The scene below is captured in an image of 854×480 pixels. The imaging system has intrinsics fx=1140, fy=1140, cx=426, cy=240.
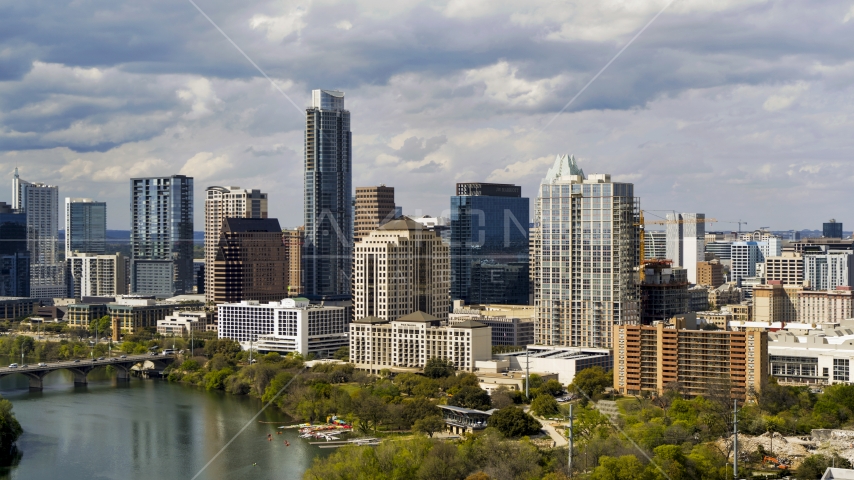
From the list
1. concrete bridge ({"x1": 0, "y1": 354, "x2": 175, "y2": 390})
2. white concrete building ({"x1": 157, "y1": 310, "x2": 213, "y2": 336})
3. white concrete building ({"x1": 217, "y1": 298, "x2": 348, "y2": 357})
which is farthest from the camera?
white concrete building ({"x1": 157, "y1": 310, "x2": 213, "y2": 336})

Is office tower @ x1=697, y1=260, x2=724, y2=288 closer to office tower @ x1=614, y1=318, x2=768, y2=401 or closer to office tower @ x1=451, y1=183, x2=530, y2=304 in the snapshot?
office tower @ x1=451, y1=183, x2=530, y2=304

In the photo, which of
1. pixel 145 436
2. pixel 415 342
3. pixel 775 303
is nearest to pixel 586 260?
pixel 415 342

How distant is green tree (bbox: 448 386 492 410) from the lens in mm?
27062

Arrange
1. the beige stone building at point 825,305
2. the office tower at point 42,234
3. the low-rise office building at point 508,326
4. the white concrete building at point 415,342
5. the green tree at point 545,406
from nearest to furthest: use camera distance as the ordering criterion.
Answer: the green tree at point 545,406 < the white concrete building at point 415,342 < the low-rise office building at point 508,326 < the beige stone building at point 825,305 < the office tower at point 42,234

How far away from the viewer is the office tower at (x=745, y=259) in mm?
70188

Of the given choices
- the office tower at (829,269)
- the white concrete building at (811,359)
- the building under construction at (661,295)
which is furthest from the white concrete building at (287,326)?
the office tower at (829,269)

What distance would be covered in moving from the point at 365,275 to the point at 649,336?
39.2 ft

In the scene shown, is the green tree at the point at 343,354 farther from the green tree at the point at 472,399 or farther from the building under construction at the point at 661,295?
the green tree at the point at 472,399

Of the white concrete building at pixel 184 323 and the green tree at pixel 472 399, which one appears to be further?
the white concrete building at pixel 184 323

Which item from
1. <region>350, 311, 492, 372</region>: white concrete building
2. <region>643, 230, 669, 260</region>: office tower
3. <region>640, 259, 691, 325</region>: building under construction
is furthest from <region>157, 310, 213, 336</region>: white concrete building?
<region>643, 230, 669, 260</region>: office tower

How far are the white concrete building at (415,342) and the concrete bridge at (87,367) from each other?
7666mm

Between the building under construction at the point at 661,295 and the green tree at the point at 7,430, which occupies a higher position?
the building under construction at the point at 661,295

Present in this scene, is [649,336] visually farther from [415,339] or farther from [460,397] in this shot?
[415,339]

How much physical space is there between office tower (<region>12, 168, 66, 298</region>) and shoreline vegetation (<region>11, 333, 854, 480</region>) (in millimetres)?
30988
